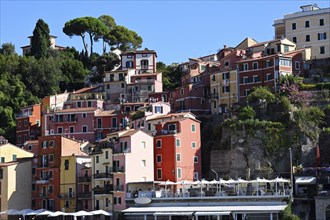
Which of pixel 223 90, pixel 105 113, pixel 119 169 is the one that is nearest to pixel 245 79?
pixel 223 90

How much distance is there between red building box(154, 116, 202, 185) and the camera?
69.6 metres

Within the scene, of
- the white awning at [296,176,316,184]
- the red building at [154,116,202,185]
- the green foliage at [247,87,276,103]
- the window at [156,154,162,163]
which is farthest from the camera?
the green foliage at [247,87,276,103]

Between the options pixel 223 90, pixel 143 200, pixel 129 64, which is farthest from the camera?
pixel 129 64

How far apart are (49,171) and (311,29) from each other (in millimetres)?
38960

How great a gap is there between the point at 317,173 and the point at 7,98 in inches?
1899

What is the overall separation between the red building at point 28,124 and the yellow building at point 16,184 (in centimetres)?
1352

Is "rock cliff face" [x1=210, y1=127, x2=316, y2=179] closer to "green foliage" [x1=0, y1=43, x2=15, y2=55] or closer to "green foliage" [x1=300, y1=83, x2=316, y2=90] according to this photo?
"green foliage" [x1=300, y1=83, x2=316, y2=90]

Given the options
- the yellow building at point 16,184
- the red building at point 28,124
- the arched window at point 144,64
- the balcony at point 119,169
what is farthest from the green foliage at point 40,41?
the balcony at point 119,169

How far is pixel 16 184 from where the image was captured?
73.4 meters

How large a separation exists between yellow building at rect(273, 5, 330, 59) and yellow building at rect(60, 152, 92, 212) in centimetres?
3453

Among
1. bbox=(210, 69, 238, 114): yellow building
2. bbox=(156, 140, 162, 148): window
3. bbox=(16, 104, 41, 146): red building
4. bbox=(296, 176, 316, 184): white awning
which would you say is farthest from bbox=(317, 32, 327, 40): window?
bbox=(16, 104, 41, 146): red building

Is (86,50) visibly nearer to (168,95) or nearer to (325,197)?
(168,95)

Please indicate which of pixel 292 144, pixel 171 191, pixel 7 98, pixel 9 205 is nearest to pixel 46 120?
pixel 7 98

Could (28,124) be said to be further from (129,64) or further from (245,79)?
(245,79)
